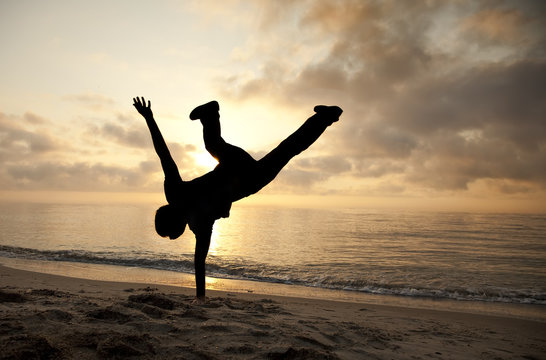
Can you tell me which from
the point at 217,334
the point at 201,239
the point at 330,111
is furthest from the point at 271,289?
the point at 330,111

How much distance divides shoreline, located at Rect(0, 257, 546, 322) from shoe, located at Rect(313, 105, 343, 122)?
21.4ft

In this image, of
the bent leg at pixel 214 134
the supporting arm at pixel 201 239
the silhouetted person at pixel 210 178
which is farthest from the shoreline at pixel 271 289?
the bent leg at pixel 214 134

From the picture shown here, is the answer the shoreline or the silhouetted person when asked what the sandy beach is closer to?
the silhouetted person

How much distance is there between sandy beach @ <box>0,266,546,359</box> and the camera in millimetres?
3098

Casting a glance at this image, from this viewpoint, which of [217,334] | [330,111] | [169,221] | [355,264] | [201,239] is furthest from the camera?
[355,264]

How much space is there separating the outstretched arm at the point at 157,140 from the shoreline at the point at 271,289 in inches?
246

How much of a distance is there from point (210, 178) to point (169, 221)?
73cm

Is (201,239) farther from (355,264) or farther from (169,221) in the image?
(355,264)

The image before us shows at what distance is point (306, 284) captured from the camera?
11.4m

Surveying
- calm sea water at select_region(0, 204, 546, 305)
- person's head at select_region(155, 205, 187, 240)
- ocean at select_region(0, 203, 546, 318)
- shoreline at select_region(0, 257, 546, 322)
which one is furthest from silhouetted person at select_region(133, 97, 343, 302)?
calm sea water at select_region(0, 204, 546, 305)

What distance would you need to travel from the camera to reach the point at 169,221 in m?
4.15

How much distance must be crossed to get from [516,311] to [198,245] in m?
8.65

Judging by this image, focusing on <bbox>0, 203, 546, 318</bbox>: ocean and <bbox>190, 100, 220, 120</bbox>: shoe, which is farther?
<bbox>0, 203, 546, 318</bbox>: ocean

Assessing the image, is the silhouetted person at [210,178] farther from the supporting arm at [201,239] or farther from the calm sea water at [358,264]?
the calm sea water at [358,264]
